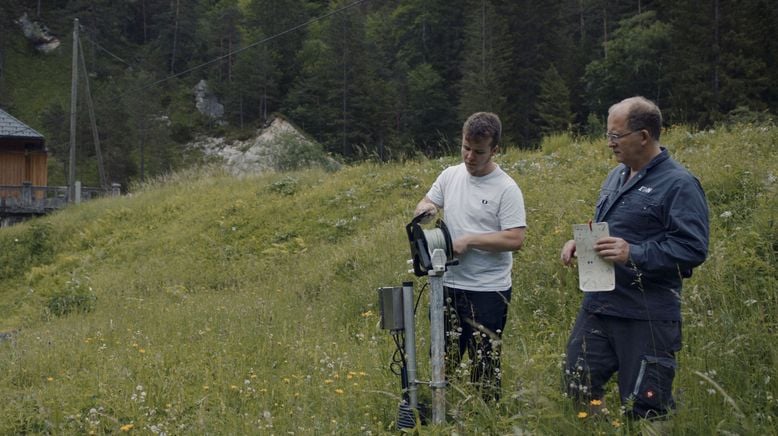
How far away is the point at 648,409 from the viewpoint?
2.99 metres

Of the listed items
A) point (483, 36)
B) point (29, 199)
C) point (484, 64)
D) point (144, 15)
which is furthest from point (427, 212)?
point (144, 15)

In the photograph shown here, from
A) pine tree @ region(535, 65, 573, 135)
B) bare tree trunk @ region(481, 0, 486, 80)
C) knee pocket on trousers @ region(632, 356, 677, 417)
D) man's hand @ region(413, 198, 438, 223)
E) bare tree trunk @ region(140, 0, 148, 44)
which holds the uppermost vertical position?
bare tree trunk @ region(140, 0, 148, 44)

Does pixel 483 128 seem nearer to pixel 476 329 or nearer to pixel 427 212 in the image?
pixel 427 212

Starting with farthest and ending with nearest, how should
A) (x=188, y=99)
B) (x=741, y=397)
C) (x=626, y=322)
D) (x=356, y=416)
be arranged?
1. (x=188, y=99)
2. (x=356, y=416)
3. (x=741, y=397)
4. (x=626, y=322)

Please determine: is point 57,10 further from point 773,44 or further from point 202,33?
point 773,44

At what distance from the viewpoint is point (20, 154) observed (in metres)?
33.5

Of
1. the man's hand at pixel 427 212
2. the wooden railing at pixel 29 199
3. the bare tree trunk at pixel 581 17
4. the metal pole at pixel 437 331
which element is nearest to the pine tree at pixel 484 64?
the bare tree trunk at pixel 581 17

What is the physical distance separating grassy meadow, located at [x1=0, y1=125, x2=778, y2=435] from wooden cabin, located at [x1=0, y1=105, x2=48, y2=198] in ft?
72.7

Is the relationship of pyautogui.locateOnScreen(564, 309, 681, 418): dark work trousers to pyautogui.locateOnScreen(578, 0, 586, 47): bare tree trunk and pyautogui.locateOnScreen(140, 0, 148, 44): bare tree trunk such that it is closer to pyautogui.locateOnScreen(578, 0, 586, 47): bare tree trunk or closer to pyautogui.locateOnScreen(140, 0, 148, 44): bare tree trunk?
pyautogui.locateOnScreen(578, 0, 586, 47): bare tree trunk

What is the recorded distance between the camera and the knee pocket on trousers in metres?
2.96

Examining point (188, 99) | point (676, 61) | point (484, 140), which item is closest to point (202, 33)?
point (188, 99)

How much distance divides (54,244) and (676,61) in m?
28.1

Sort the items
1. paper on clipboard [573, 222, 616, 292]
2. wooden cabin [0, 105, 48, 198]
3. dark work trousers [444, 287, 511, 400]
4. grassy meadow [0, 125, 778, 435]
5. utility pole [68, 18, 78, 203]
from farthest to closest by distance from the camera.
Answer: wooden cabin [0, 105, 48, 198] < utility pole [68, 18, 78, 203] < dark work trousers [444, 287, 511, 400] < grassy meadow [0, 125, 778, 435] < paper on clipboard [573, 222, 616, 292]

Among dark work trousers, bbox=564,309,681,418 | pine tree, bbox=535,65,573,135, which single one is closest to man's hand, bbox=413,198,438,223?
dark work trousers, bbox=564,309,681,418
